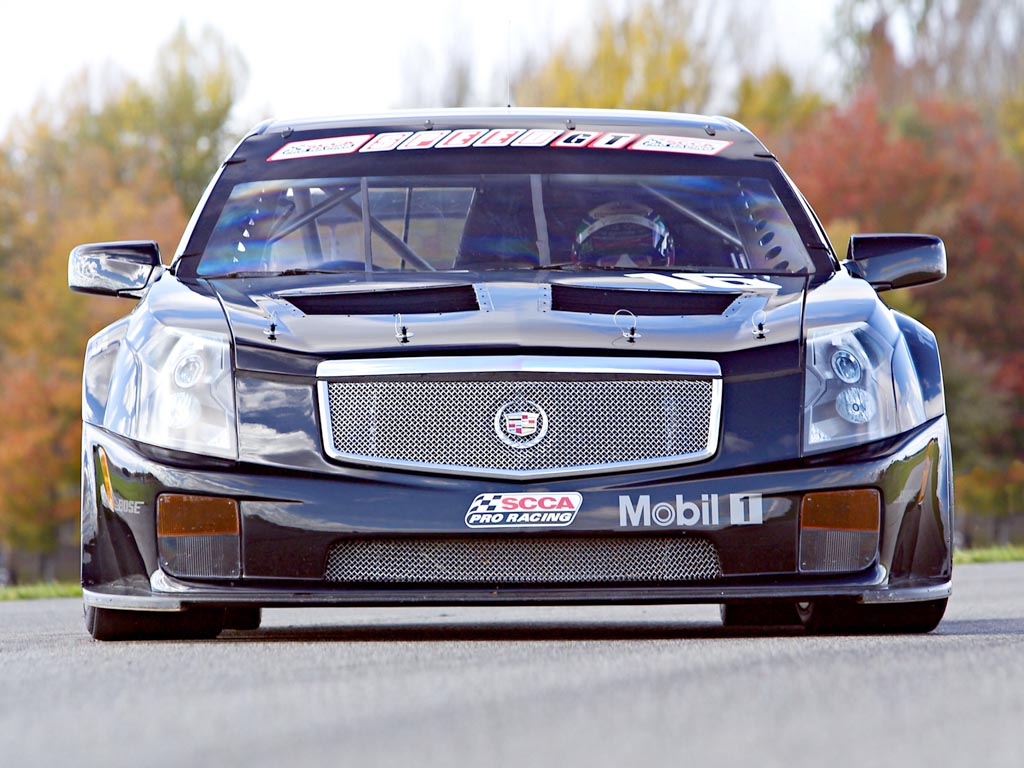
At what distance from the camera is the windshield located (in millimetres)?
6375

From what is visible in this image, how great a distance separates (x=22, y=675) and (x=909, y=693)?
2064 millimetres

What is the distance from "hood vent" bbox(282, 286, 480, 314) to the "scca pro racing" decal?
0.59 meters

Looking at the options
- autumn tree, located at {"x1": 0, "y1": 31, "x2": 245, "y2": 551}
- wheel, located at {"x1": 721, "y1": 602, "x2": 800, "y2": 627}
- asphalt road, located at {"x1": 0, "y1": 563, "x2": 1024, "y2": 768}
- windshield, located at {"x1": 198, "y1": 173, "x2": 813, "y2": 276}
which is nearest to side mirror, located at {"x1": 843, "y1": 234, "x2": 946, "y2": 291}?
windshield, located at {"x1": 198, "y1": 173, "x2": 813, "y2": 276}

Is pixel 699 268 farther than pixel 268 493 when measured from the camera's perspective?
Yes

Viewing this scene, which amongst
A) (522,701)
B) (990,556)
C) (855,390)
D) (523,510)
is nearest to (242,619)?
(523,510)

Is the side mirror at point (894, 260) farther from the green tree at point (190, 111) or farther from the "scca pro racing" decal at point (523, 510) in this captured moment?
the green tree at point (190, 111)

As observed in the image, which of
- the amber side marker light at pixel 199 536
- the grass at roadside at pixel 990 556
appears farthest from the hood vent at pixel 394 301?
the grass at roadside at pixel 990 556

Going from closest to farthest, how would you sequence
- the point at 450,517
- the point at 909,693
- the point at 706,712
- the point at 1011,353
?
the point at 706,712 → the point at 909,693 → the point at 450,517 → the point at 1011,353

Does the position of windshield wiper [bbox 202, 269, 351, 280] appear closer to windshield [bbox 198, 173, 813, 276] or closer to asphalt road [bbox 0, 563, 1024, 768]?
windshield [bbox 198, 173, 813, 276]

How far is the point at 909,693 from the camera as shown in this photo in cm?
390

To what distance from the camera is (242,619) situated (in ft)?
22.3

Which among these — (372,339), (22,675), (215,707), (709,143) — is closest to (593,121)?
(709,143)

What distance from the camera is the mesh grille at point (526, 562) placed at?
527cm

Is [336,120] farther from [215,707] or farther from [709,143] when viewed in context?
[215,707]
